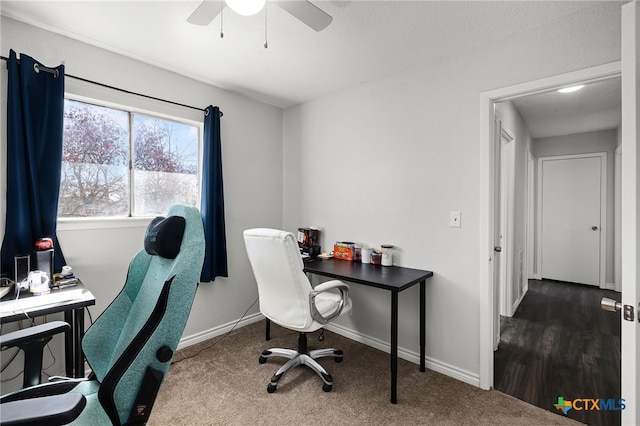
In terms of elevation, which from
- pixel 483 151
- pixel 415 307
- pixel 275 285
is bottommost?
pixel 415 307

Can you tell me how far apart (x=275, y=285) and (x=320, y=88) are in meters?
1.93

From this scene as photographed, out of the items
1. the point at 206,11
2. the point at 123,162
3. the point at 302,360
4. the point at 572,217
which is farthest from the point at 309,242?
the point at 572,217

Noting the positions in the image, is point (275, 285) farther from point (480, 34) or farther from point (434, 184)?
point (480, 34)

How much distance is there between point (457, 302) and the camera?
7.52 ft

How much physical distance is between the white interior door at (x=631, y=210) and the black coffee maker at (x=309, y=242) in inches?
91.0

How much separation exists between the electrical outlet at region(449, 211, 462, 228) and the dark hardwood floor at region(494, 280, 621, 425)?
3.82ft

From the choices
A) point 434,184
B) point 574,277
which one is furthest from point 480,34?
point 574,277

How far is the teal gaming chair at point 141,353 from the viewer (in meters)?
0.81

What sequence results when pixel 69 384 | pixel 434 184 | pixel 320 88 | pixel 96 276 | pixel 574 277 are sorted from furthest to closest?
pixel 574 277 → pixel 320 88 → pixel 434 184 → pixel 96 276 → pixel 69 384

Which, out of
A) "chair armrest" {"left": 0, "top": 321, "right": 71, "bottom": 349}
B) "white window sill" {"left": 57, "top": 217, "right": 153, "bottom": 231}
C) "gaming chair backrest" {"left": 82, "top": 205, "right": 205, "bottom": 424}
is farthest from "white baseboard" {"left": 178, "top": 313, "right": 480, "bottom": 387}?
"gaming chair backrest" {"left": 82, "top": 205, "right": 205, "bottom": 424}

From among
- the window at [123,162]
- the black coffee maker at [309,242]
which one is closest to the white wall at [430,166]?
the black coffee maker at [309,242]

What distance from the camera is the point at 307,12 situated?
1531 millimetres

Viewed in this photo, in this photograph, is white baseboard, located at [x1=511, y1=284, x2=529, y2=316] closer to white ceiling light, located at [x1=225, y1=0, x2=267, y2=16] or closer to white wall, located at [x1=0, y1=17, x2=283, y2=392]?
white wall, located at [x1=0, y1=17, x2=283, y2=392]

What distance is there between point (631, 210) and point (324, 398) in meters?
1.88
